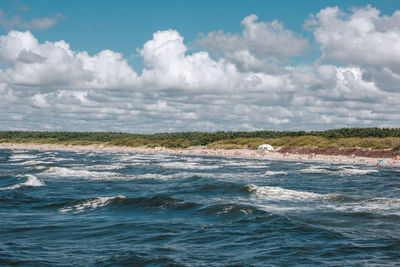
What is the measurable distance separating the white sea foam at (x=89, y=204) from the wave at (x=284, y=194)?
962 cm

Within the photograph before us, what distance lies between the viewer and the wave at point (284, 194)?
23544 millimetres

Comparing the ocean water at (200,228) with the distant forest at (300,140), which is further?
the distant forest at (300,140)

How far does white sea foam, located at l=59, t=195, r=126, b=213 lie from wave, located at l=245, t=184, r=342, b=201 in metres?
9.62

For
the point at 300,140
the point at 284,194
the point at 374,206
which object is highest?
the point at 300,140

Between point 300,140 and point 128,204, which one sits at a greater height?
point 300,140

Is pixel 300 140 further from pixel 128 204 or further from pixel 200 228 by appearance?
pixel 200 228

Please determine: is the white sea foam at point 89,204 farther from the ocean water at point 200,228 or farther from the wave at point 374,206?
the wave at point 374,206

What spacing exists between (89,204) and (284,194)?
41.4ft

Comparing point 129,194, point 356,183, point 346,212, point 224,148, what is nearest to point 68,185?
point 129,194

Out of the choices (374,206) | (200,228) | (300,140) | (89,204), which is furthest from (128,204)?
(300,140)

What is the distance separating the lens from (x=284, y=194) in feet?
82.9

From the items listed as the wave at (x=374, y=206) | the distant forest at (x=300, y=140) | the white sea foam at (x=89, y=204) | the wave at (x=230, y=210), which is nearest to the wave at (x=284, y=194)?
the wave at (x=374, y=206)

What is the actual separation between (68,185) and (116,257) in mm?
19977

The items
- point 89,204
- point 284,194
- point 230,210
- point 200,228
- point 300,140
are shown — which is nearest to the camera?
point 200,228
